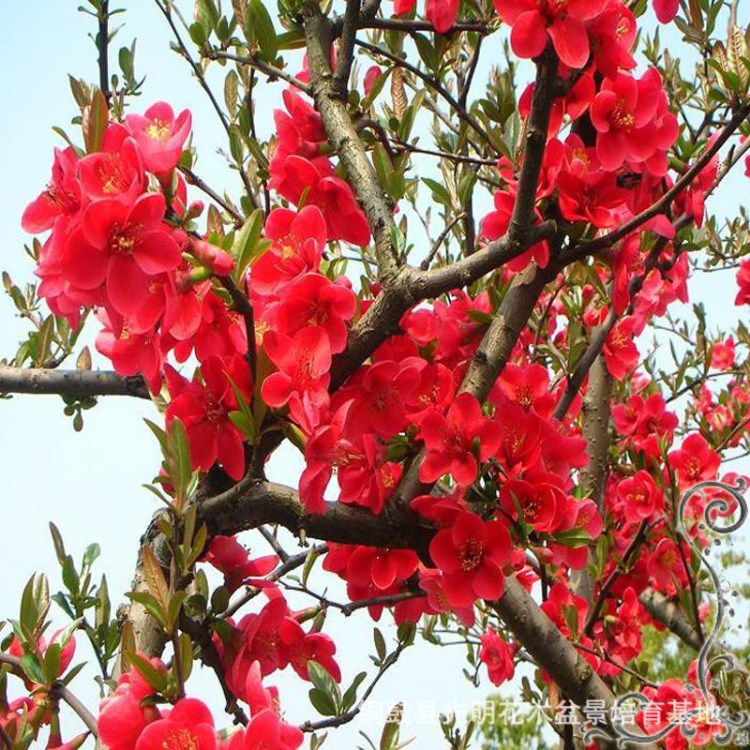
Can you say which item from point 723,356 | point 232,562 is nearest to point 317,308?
point 232,562

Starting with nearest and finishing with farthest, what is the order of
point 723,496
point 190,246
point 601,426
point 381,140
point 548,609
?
point 190,246 < point 381,140 < point 548,609 < point 723,496 < point 601,426

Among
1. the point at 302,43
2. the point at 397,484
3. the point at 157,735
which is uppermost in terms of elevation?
the point at 302,43

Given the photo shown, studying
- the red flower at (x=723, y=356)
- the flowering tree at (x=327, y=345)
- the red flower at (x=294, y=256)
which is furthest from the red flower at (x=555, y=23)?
the red flower at (x=723, y=356)

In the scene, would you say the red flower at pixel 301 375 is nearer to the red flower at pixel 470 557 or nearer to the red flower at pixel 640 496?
the red flower at pixel 470 557

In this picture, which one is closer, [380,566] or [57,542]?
[57,542]

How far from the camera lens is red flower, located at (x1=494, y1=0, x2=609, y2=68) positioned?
947 millimetres

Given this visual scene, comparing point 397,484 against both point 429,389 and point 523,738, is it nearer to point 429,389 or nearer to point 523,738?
point 429,389

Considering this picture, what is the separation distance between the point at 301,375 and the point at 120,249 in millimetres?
231

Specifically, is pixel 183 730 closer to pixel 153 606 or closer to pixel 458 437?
pixel 153 606

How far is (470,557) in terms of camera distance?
1.11 metres

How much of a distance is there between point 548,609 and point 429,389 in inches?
37.4

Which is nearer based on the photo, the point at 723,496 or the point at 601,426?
the point at 723,496

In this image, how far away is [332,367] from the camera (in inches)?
43.7

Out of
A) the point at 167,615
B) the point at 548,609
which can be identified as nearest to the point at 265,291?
the point at 167,615
